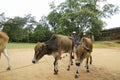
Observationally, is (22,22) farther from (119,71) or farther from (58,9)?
(119,71)

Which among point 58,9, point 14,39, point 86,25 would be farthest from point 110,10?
point 14,39

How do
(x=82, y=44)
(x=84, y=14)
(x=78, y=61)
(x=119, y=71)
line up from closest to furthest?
(x=78, y=61)
(x=82, y=44)
(x=119, y=71)
(x=84, y=14)

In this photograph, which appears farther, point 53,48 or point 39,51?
point 53,48

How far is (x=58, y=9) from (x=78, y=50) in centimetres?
4057

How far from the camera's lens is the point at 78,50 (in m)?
9.67

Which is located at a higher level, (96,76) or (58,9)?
(58,9)

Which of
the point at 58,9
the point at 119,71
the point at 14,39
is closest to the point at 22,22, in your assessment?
the point at 14,39

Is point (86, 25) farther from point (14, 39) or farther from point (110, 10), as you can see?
point (14, 39)

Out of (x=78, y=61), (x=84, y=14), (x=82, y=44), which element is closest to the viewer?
(x=78, y=61)

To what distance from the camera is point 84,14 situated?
4275 centimetres

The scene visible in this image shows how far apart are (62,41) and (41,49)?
4.16 feet

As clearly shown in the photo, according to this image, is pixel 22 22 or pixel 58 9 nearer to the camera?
pixel 58 9

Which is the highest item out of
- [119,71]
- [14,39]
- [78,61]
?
[78,61]

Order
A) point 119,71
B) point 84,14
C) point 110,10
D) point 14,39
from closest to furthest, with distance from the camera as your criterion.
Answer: point 119,71
point 84,14
point 110,10
point 14,39
